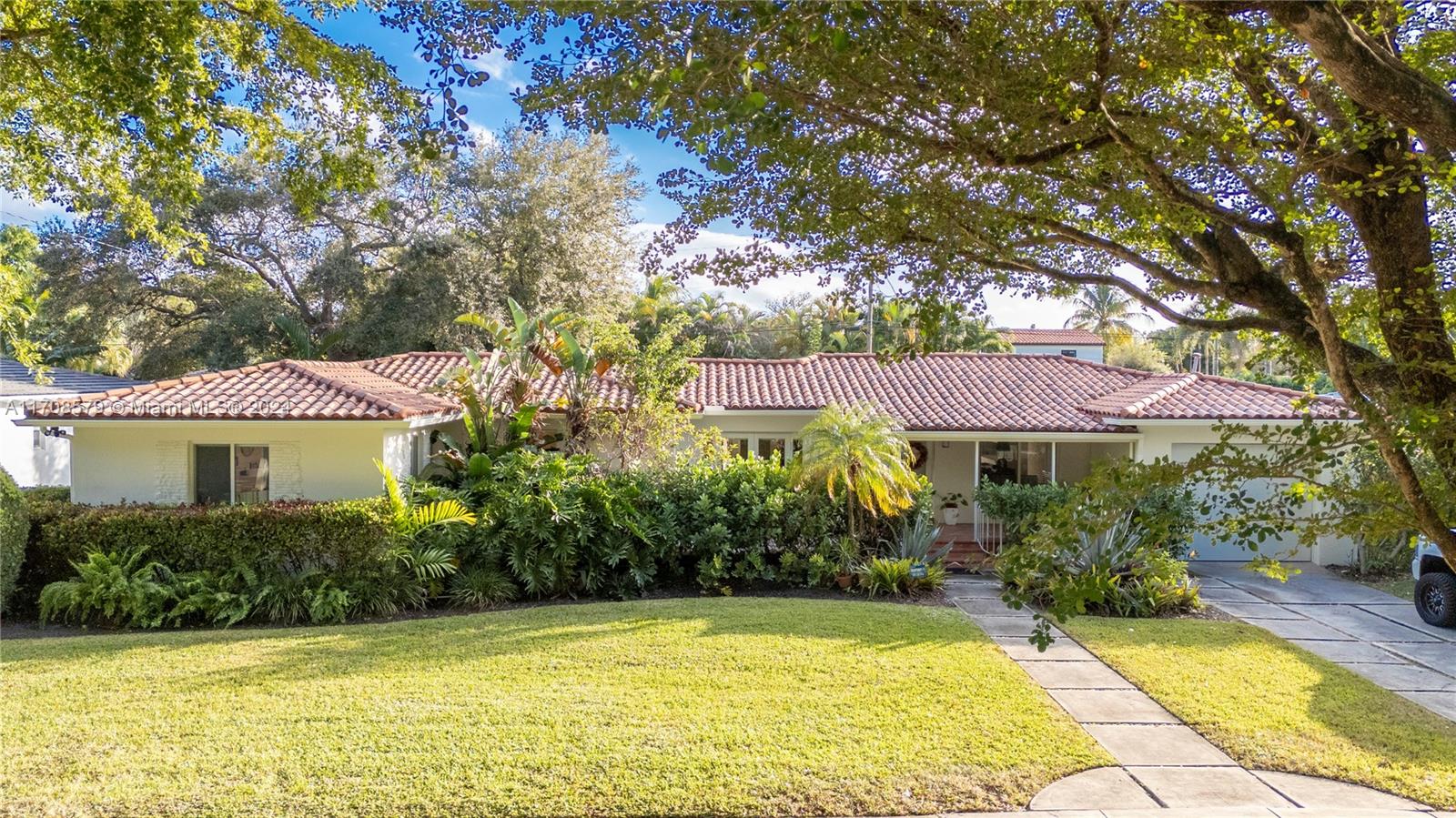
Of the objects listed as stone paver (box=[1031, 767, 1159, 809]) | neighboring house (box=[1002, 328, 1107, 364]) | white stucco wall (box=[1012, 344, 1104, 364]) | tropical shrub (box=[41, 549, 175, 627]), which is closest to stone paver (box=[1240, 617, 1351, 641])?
stone paver (box=[1031, 767, 1159, 809])

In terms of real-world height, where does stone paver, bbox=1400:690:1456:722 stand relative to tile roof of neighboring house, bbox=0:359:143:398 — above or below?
below

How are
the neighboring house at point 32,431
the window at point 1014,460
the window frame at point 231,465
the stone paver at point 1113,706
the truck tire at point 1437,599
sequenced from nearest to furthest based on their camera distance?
the stone paver at point 1113,706, the truck tire at point 1437,599, the window frame at point 231,465, the neighboring house at point 32,431, the window at point 1014,460

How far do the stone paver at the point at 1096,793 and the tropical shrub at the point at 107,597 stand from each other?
421 inches

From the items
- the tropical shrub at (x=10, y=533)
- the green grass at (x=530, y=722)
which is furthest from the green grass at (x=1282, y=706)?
the tropical shrub at (x=10, y=533)

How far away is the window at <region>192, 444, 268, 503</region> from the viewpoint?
13.8 m

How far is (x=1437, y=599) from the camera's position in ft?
37.8

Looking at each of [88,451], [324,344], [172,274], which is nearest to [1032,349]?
[324,344]

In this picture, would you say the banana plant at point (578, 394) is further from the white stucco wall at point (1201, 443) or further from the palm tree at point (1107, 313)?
the palm tree at point (1107, 313)

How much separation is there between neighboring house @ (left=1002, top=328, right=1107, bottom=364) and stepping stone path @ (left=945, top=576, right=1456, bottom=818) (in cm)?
4849

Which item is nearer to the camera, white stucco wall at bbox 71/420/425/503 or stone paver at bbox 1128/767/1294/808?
stone paver at bbox 1128/767/1294/808

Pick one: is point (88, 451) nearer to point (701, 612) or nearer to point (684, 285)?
point (701, 612)

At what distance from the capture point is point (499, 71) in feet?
16.6

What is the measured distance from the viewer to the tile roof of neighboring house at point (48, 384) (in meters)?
20.6

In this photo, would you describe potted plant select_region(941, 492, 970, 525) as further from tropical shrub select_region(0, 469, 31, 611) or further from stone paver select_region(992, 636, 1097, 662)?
tropical shrub select_region(0, 469, 31, 611)
